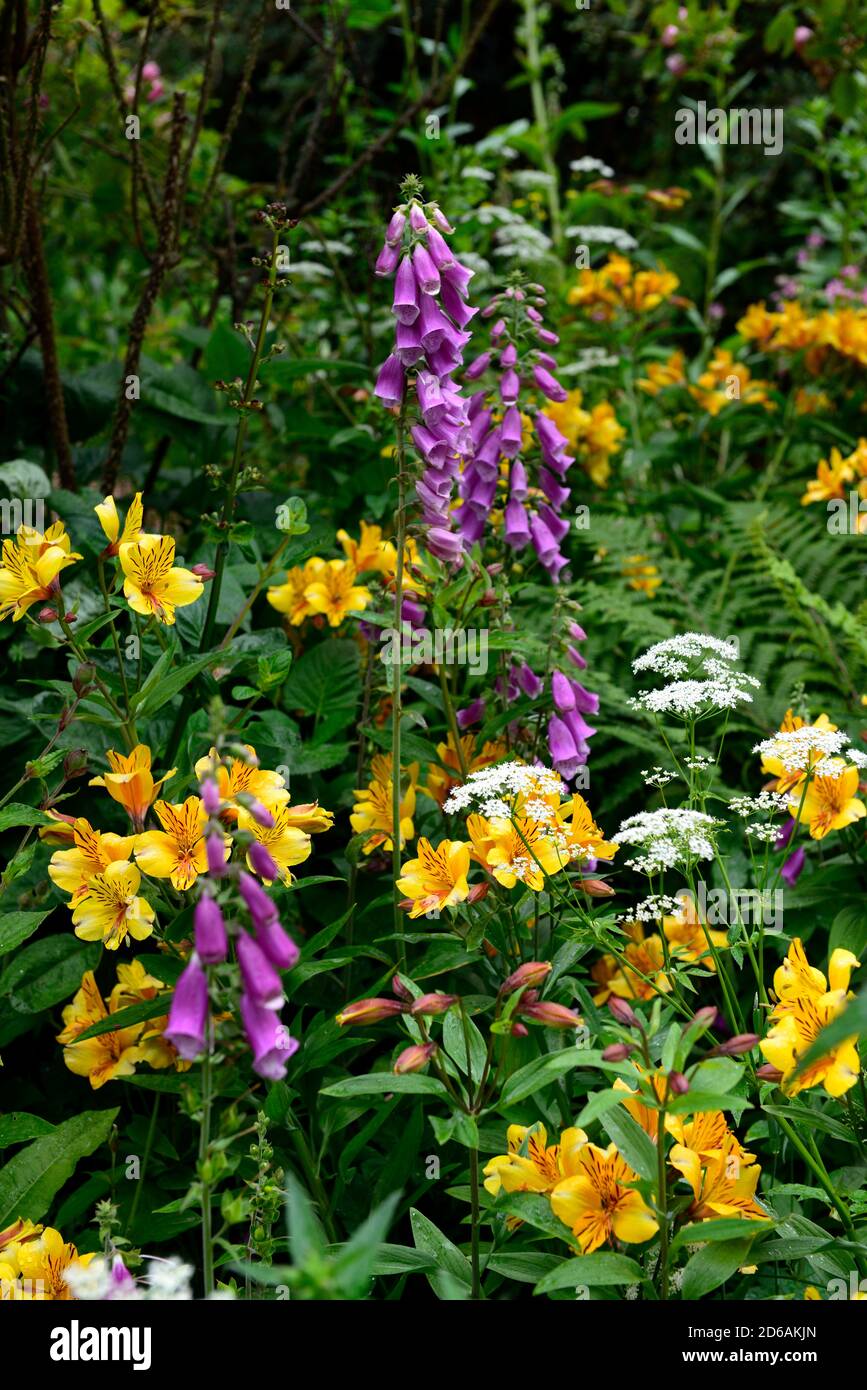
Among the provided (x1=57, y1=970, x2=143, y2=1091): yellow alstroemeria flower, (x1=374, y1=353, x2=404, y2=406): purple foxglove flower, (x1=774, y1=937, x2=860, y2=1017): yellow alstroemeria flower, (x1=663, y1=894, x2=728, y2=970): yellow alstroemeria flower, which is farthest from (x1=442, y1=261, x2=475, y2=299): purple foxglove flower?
(x1=57, y1=970, x2=143, y2=1091): yellow alstroemeria flower

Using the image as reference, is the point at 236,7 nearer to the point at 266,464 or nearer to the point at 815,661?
the point at 266,464

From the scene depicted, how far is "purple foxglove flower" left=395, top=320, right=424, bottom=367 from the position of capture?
1979 mm

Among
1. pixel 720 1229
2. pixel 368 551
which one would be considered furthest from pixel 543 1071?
pixel 368 551

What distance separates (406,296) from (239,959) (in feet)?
3.76

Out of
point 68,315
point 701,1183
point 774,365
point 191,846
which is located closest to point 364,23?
point 774,365

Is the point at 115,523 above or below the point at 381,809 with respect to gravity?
above

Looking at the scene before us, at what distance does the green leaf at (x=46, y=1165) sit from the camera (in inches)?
68.9

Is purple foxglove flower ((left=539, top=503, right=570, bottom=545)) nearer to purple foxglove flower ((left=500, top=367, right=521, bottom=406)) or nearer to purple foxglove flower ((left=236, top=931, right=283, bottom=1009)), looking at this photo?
purple foxglove flower ((left=500, top=367, right=521, bottom=406))

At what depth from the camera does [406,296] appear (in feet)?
6.44

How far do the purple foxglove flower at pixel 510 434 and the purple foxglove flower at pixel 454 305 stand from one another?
378 mm

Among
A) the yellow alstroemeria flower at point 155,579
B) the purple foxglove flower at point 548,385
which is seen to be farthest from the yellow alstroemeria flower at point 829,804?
the yellow alstroemeria flower at point 155,579

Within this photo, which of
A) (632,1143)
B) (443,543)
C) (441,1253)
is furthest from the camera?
(443,543)

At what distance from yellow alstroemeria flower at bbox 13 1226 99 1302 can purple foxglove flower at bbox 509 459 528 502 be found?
150 cm

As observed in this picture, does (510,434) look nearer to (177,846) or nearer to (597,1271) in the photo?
(177,846)
